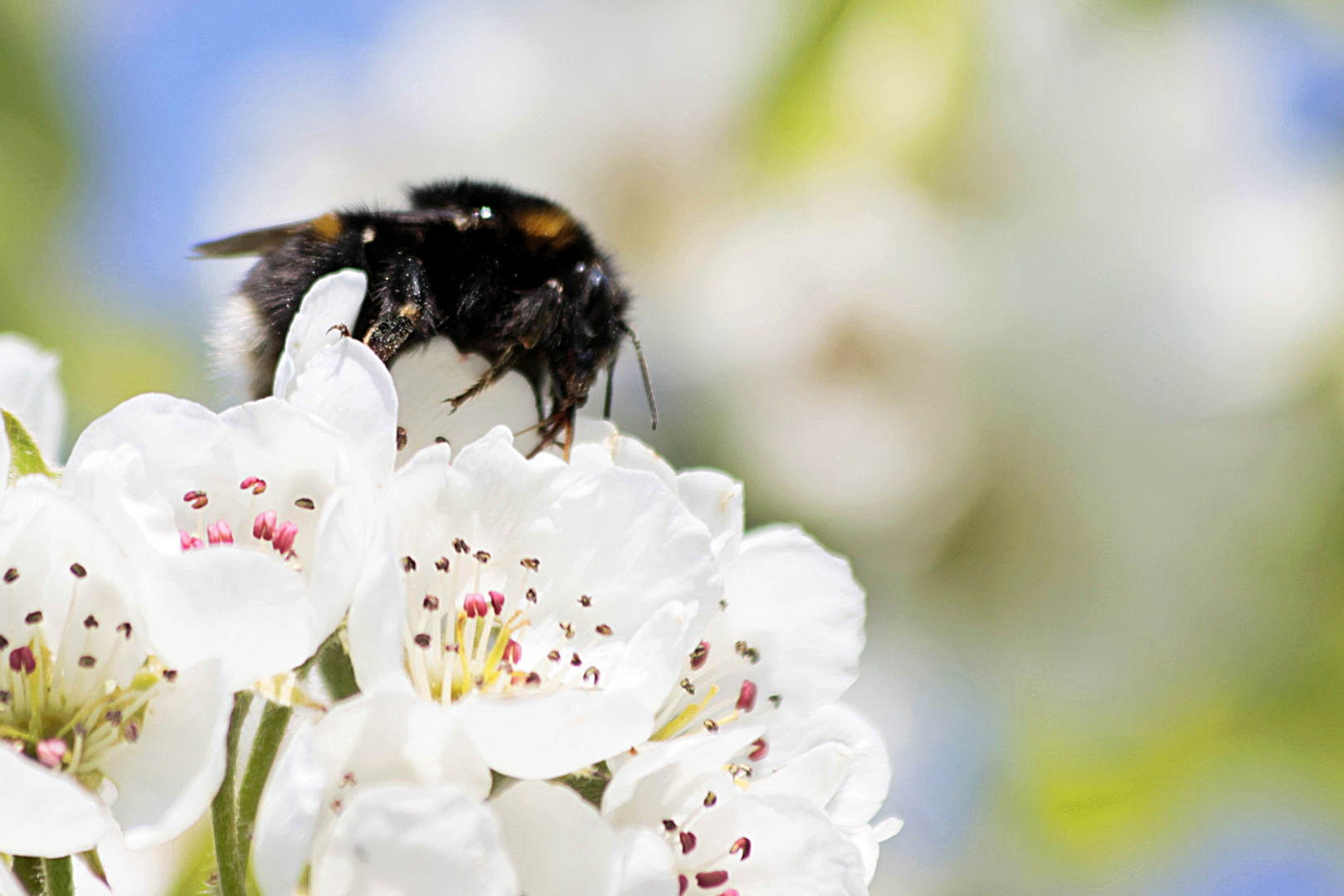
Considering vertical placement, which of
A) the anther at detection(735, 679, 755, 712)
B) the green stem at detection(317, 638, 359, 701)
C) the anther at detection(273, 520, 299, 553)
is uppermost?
the anther at detection(273, 520, 299, 553)

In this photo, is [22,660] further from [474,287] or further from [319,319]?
[474,287]

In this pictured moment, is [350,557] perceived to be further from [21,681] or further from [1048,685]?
[1048,685]

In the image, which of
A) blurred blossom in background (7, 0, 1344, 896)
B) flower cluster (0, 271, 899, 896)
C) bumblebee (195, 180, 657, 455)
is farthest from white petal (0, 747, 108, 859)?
blurred blossom in background (7, 0, 1344, 896)

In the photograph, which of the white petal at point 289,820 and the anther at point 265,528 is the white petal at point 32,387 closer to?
the anther at point 265,528

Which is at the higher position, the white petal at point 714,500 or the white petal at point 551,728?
the white petal at point 714,500

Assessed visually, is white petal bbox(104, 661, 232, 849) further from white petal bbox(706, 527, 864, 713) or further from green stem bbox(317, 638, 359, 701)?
white petal bbox(706, 527, 864, 713)

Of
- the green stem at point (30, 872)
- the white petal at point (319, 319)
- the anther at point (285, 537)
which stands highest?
the white petal at point (319, 319)

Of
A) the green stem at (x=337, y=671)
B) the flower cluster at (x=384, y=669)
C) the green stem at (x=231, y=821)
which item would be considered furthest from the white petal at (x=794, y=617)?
the green stem at (x=231, y=821)
